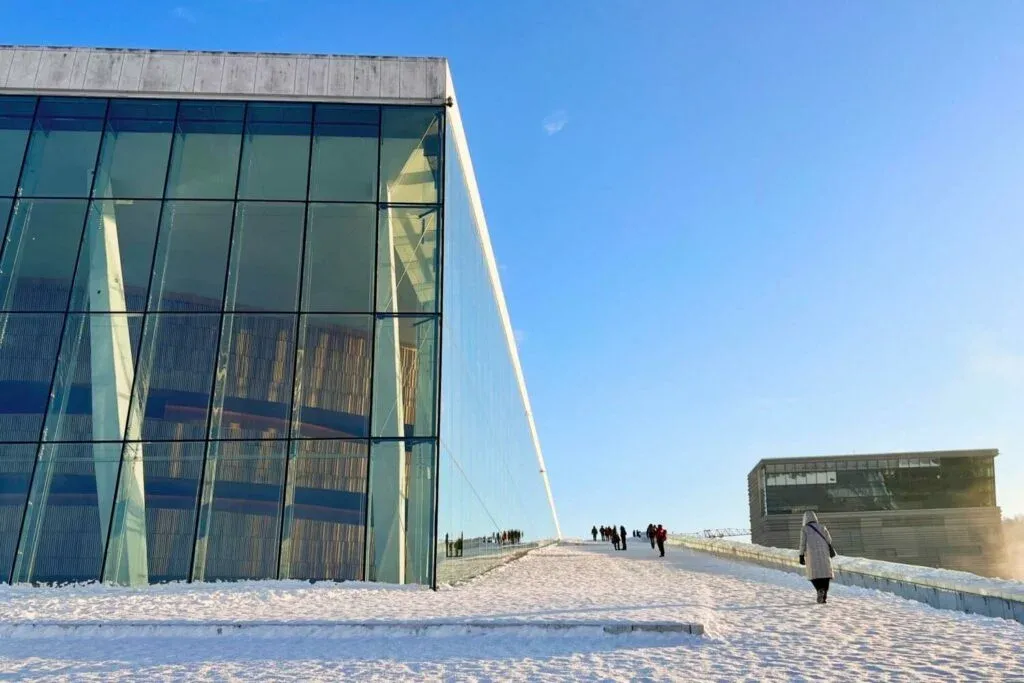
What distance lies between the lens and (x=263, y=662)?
25.5 feet

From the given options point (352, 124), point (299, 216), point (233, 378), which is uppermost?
point (352, 124)

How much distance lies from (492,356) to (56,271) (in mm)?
17722

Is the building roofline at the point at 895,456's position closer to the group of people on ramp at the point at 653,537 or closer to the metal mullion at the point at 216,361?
the group of people on ramp at the point at 653,537

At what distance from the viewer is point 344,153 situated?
61.6 feet

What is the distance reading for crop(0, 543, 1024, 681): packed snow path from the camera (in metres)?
7.21

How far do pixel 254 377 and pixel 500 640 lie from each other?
978 centimetres

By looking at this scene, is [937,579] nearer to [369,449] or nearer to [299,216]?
[369,449]

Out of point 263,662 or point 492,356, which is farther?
point 492,356

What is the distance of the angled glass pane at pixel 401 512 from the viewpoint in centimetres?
1566

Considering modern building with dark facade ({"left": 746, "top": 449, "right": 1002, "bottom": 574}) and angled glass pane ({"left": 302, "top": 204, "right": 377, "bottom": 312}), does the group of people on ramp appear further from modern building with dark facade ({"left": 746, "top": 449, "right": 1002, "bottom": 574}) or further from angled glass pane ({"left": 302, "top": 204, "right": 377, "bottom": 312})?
modern building with dark facade ({"left": 746, "top": 449, "right": 1002, "bottom": 574})

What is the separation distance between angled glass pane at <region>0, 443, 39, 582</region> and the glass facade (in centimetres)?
7430

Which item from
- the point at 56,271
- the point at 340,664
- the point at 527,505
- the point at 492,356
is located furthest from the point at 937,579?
the point at 527,505

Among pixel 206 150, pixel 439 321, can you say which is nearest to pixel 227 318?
pixel 206 150

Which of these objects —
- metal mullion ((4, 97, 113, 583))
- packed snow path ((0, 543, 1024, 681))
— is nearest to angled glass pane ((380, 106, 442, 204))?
metal mullion ((4, 97, 113, 583))
